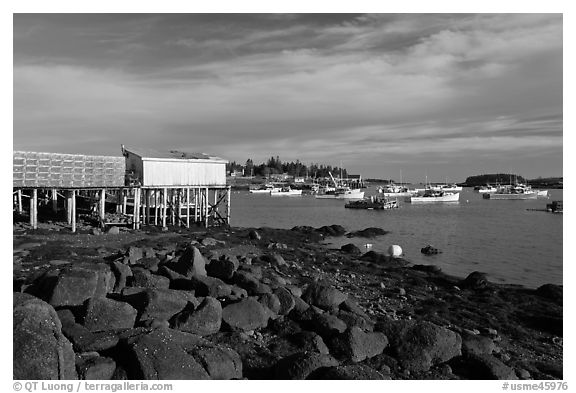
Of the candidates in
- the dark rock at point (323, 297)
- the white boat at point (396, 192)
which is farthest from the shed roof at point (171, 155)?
the white boat at point (396, 192)

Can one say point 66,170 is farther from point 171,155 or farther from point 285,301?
point 285,301

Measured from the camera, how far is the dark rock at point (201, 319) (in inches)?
454

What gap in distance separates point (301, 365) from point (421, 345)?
3548 mm

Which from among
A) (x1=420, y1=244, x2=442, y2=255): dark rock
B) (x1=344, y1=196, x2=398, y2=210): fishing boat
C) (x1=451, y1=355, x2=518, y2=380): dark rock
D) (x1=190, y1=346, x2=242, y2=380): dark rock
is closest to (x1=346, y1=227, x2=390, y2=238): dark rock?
(x1=420, y1=244, x2=442, y2=255): dark rock

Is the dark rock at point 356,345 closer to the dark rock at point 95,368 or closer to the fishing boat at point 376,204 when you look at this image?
the dark rock at point 95,368

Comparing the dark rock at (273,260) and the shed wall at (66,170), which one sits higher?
the shed wall at (66,170)

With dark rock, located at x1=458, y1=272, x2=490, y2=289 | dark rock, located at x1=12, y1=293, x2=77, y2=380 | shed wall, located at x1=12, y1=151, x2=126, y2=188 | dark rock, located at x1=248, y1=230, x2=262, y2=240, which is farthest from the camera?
dark rock, located at x1=248, y1=230, x2=262, y2=240

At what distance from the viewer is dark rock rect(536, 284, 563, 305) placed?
21.8 metres

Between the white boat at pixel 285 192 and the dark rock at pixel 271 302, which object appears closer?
the dark rock at pixel 271 302

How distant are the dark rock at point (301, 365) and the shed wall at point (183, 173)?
3093 cm

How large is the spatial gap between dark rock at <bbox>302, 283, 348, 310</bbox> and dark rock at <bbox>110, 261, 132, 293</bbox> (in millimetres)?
5249

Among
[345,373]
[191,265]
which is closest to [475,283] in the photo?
[191,265]

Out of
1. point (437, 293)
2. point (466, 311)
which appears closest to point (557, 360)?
point (466, 311)

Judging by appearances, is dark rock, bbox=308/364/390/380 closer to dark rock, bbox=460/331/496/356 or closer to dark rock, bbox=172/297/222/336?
dark rock, bbox=172/297/222/336
